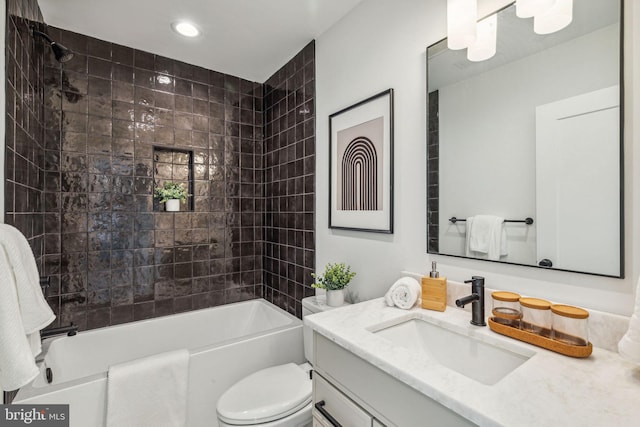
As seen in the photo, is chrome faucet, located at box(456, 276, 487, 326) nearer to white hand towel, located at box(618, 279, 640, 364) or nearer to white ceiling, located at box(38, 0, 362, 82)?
white hand towel, located at box(618, 279, 640, 364)

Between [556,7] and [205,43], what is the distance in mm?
2101

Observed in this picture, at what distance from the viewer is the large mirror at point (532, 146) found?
88 cm

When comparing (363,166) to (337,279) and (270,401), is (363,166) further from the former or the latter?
(270,401)

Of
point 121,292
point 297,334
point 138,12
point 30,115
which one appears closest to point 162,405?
point 297,334

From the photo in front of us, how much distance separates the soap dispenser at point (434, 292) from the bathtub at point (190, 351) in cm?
116

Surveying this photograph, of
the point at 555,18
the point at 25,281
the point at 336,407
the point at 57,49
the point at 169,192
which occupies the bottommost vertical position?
the point at 336,407

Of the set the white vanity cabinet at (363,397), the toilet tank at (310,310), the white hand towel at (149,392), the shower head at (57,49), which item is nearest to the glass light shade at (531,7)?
the white vanity cabinet at (363,397)

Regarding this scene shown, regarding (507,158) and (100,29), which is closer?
(507,158)

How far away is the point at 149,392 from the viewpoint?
154cm

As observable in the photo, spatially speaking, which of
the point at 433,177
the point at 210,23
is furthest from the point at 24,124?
the point at 433,177

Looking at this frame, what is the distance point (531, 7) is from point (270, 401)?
6.21 feet

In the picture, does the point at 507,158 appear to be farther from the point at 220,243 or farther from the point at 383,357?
the point at 220,243

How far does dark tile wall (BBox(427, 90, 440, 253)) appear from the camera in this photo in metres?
1.32

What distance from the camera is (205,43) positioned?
2.19m
